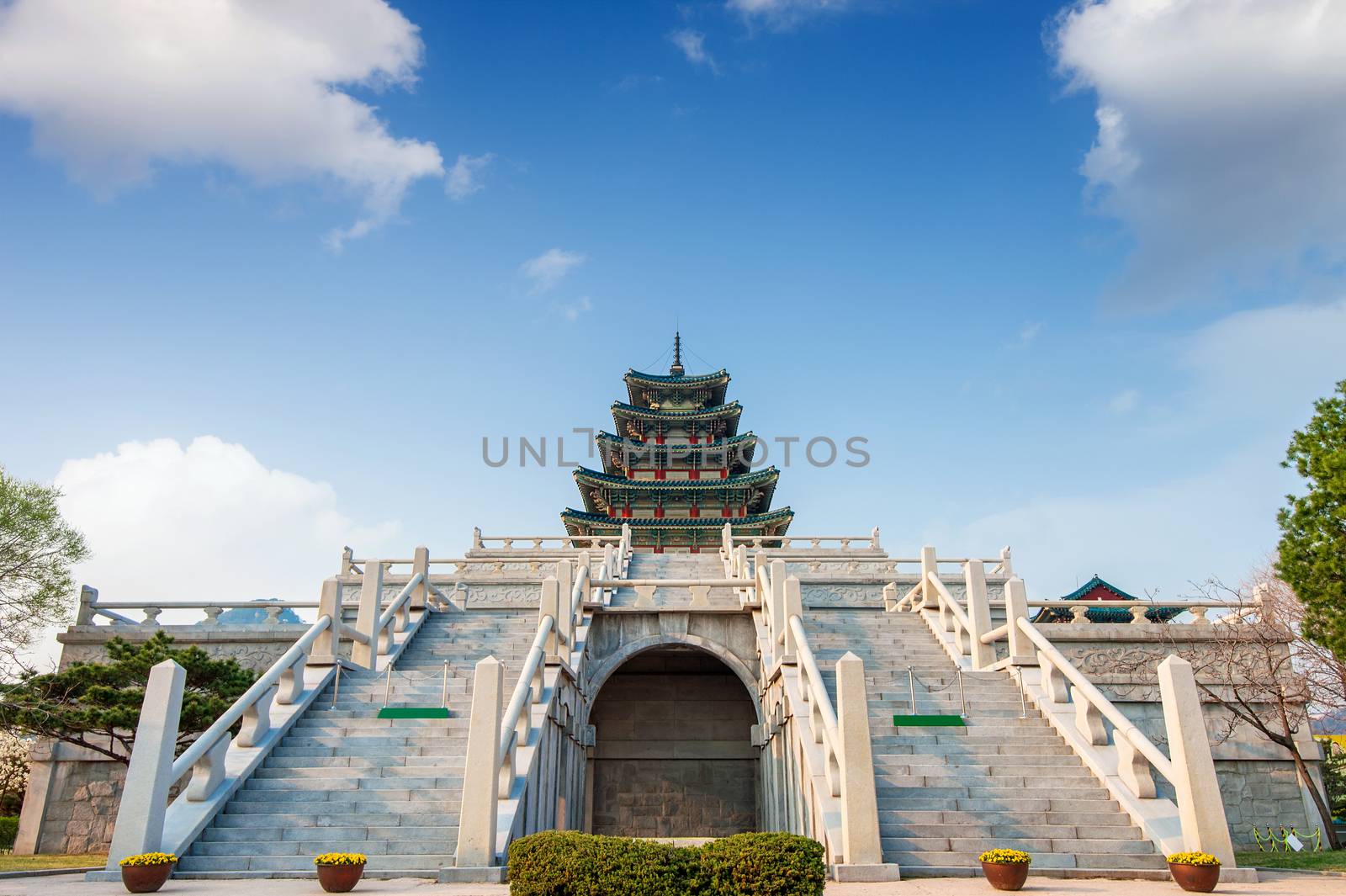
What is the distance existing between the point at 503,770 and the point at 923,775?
→ 487 cm

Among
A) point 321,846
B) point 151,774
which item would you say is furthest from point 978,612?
point 151,774

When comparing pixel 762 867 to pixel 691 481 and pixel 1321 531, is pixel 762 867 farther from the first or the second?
pixel 691 481

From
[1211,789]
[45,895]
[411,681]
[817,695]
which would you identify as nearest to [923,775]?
[817,695]

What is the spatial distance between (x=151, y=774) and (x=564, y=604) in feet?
21.1

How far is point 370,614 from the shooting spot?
558 inches

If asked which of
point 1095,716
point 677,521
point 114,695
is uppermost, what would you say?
point 677,521

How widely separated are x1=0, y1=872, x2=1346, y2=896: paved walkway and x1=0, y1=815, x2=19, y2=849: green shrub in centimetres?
1266

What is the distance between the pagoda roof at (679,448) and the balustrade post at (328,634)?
30555mm

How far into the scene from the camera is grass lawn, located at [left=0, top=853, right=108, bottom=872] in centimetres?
1171

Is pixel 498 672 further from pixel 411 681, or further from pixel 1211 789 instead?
pixel 1211 789

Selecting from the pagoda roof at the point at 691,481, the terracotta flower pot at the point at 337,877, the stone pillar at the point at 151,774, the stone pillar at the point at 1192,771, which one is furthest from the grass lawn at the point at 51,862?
the pagoda roof at the point at 691,481

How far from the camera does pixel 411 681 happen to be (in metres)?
13.4

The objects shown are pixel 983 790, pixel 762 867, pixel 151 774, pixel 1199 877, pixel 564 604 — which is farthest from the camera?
pixel 564 604

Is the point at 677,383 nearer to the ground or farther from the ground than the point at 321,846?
farther from the ground
